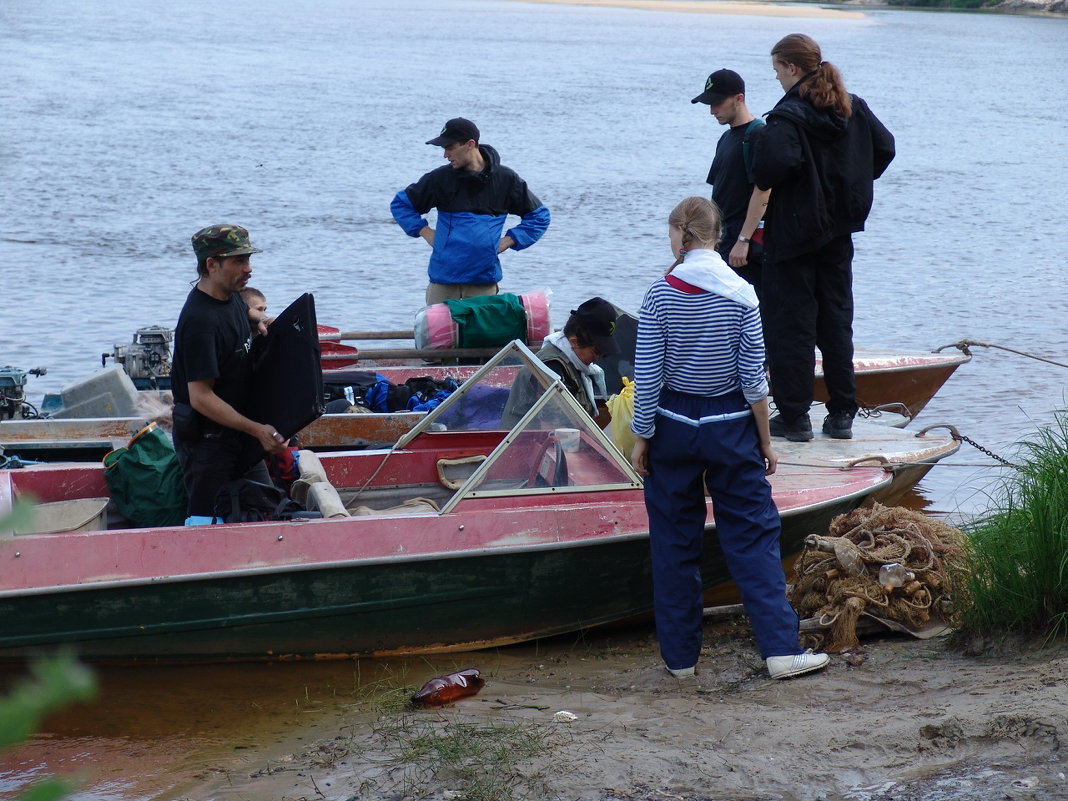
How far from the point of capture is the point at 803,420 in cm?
632

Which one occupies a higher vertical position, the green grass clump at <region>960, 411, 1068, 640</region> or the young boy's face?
the young boy's face

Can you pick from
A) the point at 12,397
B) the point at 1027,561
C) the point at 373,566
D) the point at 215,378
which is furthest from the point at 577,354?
the point at 12,397

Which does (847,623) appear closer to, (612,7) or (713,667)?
(713,667)

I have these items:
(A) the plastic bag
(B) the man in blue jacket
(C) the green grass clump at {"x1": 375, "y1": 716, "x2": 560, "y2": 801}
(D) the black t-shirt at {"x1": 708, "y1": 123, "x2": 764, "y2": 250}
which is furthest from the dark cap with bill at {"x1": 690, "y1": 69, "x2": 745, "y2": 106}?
(C) the green grass clump at {"x1": 375, "y1": 716, "x2": 560, "y2": 801}

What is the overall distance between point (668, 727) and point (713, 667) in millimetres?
734

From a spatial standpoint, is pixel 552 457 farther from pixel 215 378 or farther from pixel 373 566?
pixel 215 378

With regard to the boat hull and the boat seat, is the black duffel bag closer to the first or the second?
the boat hull

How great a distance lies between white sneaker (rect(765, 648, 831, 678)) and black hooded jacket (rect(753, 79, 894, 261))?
6.58ft

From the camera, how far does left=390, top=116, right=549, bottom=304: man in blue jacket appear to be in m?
7.73

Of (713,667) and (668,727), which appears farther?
(713,667)

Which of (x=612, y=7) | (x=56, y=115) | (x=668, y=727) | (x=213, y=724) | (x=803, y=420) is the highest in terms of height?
(x=612, y=7)

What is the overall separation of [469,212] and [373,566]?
132 inches

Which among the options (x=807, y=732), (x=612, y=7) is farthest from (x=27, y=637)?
(x=612, y=7)

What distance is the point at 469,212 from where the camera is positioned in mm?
7828
